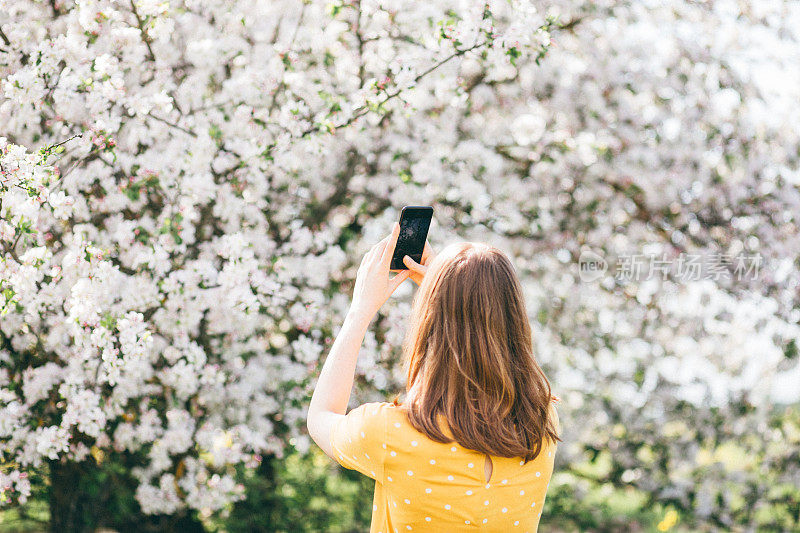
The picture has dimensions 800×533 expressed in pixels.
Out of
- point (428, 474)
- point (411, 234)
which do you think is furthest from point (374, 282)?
point (428, 474)

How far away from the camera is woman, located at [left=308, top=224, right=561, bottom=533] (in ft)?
4.41

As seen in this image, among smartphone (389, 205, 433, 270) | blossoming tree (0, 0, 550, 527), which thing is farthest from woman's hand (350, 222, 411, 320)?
blossoming tree (0, 0, 550, 527)

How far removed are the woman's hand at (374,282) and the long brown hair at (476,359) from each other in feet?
0.46

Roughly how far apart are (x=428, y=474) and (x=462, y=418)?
0.13m

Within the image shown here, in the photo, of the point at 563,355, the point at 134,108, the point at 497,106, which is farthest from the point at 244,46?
the point at 563,355

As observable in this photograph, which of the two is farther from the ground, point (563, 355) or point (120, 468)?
point (563, 355)

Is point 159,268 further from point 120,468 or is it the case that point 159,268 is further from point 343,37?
point 343,37

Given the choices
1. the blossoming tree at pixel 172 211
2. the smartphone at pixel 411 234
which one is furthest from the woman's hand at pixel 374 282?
the blossoming tree at pixel 172 211

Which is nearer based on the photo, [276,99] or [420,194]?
[276,99]

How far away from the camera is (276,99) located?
10.3 ft

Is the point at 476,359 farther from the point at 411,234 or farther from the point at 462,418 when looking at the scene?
the point at 411,234

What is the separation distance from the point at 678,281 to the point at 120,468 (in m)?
3.21

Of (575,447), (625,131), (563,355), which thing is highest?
(625,131)

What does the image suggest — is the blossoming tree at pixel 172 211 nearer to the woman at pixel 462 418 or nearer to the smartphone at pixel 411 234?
the smartphone at pixel 411 234
